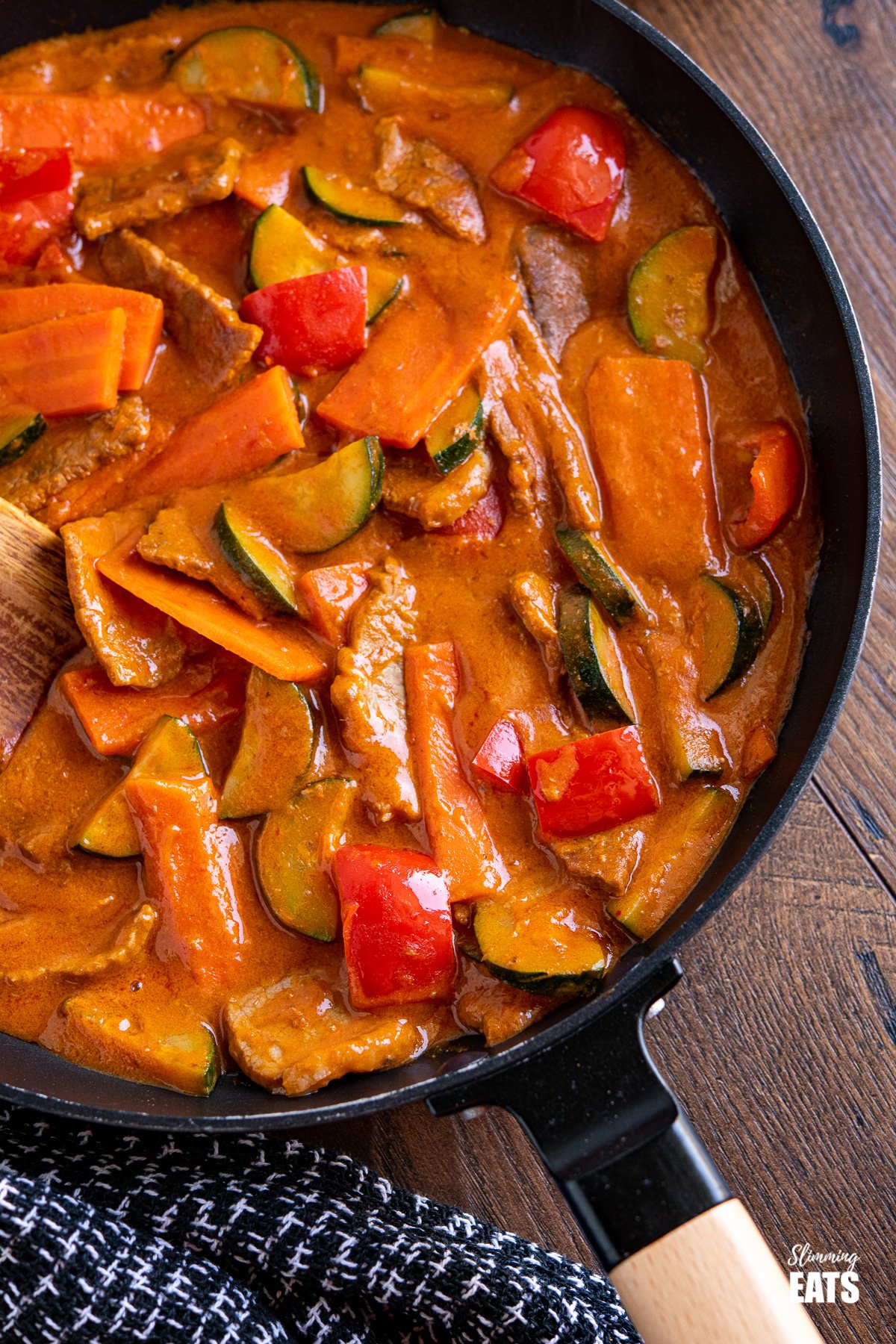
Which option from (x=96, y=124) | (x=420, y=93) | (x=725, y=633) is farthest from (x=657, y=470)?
(x=96, y=124)

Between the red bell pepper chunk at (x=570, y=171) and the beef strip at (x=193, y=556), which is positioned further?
the red bell pepper chunk at (x=570, y=171)

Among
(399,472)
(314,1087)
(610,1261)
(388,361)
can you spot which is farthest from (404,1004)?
(388,361)

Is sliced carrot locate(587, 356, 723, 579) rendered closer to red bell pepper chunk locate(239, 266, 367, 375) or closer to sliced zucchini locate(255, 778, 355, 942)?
red bell pepper chunk locate(239, 266, 367, 375)

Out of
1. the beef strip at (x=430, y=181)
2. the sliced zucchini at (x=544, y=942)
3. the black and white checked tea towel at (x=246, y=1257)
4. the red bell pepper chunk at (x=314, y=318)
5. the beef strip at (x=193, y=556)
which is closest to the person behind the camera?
the black and white checked tea towel at (x=246, y=1257)

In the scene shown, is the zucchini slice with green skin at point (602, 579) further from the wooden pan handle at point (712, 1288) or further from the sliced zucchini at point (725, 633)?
the wooden pan handle at point (712, 1288)

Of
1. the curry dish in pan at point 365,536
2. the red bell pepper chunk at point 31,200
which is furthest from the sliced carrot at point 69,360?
the red bell pepper chunk at point 31,200

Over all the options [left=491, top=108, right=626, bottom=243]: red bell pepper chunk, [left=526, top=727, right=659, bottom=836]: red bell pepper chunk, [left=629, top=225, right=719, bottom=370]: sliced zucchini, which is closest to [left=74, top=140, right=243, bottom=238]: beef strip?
[left=491, top=108, right=626, bottom=243]: red bell pepper chunk

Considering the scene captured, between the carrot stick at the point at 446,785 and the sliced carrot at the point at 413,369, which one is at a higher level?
the sliced carrot at the point at 413,369
